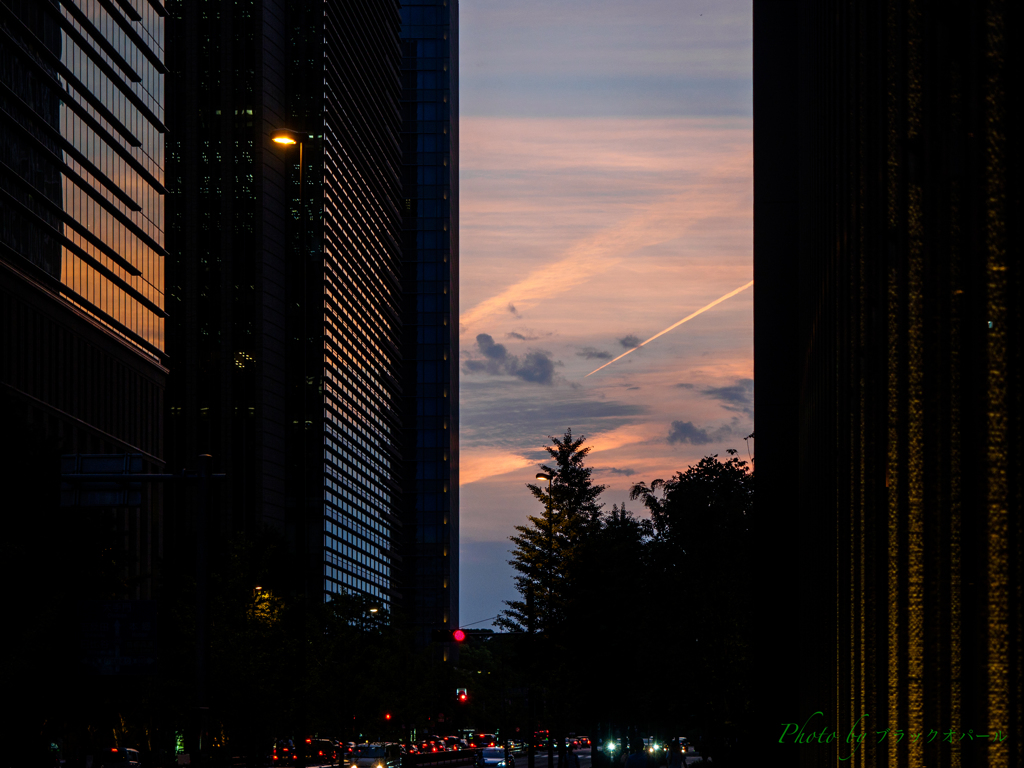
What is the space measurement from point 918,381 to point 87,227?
9206cm

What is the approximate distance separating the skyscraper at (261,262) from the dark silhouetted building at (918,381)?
126m

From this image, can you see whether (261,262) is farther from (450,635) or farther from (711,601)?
(711,601)

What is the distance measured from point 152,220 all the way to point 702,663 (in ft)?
261

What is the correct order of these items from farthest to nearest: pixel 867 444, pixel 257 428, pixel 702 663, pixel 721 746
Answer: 1. pixel 257 428
2. pixel 721 746
3. pixel 702 663
4. pixel 867 444

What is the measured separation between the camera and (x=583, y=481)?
236 feet

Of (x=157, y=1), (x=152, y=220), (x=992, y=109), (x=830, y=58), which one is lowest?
(x=992, y=109)

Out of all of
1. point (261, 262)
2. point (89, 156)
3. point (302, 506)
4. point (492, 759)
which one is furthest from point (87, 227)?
point (302, 506)

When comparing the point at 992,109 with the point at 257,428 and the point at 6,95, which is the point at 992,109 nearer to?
the point at 6,95

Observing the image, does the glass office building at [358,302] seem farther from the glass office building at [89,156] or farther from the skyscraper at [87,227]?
the skyscraper at [87,227]

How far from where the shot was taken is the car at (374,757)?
56531 mm

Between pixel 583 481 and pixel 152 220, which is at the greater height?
pixel 152 220

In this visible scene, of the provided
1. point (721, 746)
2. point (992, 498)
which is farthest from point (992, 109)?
point (721, 746)

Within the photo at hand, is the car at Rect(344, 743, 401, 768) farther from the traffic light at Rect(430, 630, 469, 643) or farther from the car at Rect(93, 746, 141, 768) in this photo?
the traffic light at Rect(430, 630, 469, 643)

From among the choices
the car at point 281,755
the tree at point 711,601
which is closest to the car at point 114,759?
the tree at point 711,601
